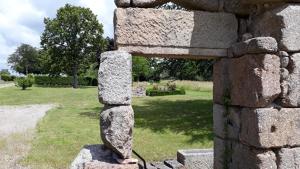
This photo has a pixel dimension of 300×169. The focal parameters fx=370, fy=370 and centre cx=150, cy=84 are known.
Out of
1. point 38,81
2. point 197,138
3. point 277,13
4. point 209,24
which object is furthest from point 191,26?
point 38,81

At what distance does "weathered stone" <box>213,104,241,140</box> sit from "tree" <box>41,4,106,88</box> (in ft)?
149

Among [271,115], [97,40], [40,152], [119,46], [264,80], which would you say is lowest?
[40,152]

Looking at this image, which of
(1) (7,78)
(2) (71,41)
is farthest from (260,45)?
(1) (7,78)

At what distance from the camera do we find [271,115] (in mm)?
4848

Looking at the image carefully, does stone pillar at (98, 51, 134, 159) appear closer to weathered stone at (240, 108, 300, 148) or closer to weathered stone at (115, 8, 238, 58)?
weathered stone at (115, 8, 238, 58)

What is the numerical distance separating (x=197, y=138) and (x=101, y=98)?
309 inches

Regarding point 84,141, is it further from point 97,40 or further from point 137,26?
point 97,40

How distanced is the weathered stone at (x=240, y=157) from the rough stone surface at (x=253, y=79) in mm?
630

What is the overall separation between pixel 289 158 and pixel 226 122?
1099 mm

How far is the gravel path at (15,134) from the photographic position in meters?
10.4

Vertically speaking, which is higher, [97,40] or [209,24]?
[97,40]

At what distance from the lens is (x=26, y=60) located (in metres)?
84.0

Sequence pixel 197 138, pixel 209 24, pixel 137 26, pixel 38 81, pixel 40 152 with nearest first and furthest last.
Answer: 1. pixel 137 26
2. pixel 209 24
3. pixel 40 152
4. pixel 197 138
5. pixel 38 81

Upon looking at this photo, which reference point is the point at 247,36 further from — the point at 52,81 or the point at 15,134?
the point at 52,81
